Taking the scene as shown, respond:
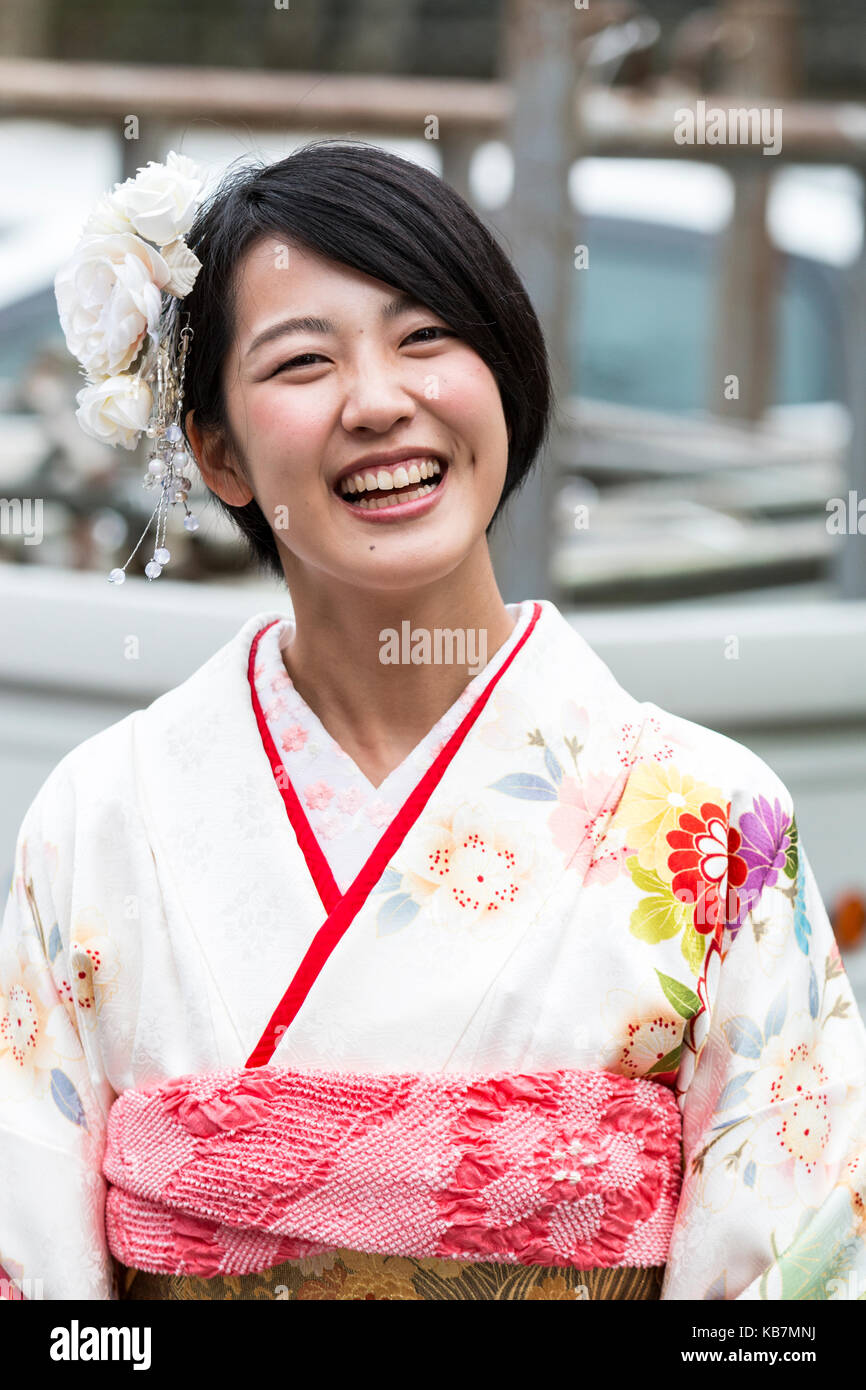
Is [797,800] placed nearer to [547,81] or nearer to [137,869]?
[547,81]

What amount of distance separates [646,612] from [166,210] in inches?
58.4

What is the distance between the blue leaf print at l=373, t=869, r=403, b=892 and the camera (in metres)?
1.23

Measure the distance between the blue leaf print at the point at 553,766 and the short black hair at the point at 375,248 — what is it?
0.25 metres

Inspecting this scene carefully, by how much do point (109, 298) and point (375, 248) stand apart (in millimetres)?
298

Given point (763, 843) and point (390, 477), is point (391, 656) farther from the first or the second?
point (763, 843)

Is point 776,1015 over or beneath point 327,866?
beneath

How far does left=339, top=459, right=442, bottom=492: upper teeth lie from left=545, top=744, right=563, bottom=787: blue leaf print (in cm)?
27

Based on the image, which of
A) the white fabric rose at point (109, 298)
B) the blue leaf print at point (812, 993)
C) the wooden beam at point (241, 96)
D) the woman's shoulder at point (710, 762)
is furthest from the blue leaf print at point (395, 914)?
the wooden beam at point (241, 96)

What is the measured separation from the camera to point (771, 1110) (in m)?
1.20

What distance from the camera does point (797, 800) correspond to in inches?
92.9

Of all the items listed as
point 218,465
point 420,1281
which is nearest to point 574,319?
point 218,465
